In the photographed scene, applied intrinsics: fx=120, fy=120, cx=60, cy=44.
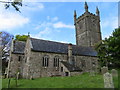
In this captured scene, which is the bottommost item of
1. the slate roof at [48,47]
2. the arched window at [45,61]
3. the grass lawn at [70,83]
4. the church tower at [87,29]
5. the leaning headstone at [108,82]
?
the grass lawn at [70,83]

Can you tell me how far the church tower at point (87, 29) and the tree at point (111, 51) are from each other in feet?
58.3

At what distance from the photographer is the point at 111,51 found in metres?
23.5

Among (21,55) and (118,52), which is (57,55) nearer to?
(21,55)

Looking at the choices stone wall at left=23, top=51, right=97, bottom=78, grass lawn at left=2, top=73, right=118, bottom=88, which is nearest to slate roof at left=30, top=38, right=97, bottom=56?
stone wall at left=23, top=51, right=97, bottom=78

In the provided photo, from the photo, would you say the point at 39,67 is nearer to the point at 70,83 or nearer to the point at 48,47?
the point at 48,47

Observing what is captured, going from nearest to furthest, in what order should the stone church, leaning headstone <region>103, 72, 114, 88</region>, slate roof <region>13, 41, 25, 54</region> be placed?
1. leaning headstone <region>103, 72, 114, 88</region>
2. the stone church
3. slate roof <region>13, 41, 25, 54</region>

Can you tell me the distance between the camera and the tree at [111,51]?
74.5 ft

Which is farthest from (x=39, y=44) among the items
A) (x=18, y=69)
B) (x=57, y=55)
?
(x=18, y=69)

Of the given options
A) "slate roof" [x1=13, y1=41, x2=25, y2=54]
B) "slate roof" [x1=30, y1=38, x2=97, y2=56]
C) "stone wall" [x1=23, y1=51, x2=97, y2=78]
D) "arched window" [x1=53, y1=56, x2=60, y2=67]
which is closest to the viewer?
"stone wall" [x1=23, y1=51, x2=97, y2=78]

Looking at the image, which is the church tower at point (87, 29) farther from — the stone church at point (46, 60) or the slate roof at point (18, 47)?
the slate roof at point (18, 47)

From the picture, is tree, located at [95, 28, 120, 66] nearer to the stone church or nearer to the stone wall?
the stone church

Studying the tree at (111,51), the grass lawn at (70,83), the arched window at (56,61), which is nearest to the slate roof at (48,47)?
the arched window at (56,61)

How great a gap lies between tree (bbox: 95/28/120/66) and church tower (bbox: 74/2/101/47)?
700 inches

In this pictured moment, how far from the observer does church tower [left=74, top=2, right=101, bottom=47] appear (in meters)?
43.7
